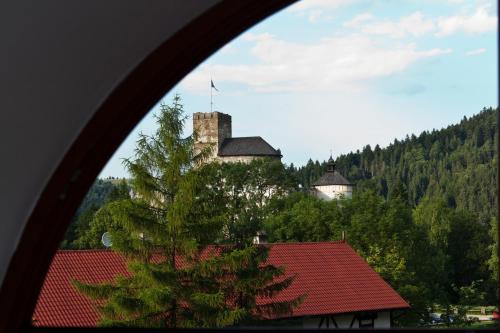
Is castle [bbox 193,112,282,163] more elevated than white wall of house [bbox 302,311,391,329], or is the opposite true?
castle [bbox 193,112,282,163]

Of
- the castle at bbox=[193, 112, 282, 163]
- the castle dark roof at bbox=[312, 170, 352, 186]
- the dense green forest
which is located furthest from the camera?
the castle dark roof at bbox=[312, 170, 352, 186]

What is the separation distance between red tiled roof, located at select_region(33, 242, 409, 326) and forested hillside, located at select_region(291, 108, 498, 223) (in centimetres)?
2437

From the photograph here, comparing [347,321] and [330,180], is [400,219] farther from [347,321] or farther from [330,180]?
[330,180]

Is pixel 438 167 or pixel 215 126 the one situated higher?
pixel 215 126

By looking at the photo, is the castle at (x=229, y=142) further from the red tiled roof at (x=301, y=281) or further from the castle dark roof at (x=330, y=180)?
the red tiled roof at (x=301, y=281)

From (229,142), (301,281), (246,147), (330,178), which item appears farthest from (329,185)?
(301,281)

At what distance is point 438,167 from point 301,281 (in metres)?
39.7

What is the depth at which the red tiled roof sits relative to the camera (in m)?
10.6

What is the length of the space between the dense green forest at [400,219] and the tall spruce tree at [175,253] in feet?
0.71

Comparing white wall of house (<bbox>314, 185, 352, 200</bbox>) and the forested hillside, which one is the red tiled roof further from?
white wall of house (<bbox>314, 185, 352, 200</bbox>)

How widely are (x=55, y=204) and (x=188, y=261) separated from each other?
324 inches

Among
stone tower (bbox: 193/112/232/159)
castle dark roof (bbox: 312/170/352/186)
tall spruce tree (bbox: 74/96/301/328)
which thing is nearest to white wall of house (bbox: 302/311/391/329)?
tall spruce tree (bbox: 74/96/301/328)

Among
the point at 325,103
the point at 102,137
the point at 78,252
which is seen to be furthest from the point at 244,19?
the point at 325,103

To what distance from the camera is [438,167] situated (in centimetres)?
5216
